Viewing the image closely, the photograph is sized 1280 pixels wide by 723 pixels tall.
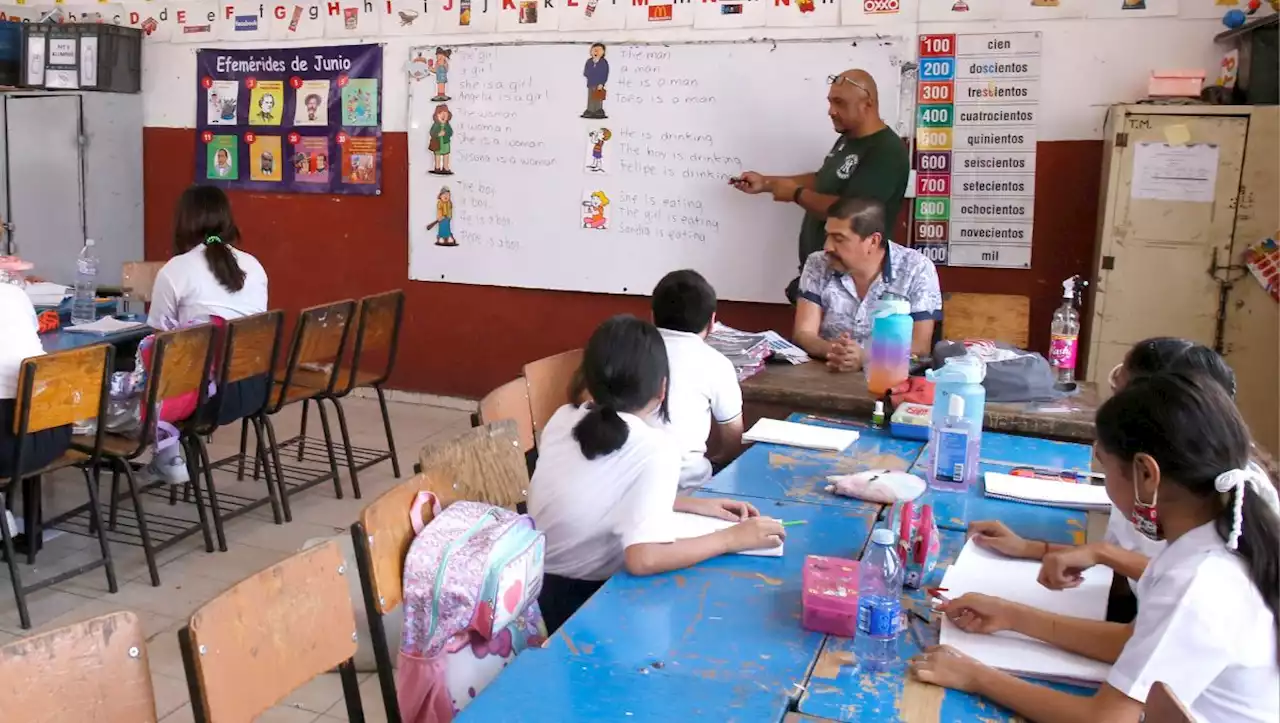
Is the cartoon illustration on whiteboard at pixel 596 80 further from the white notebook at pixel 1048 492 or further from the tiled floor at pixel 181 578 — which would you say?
the white notebook at pixel 1048 492

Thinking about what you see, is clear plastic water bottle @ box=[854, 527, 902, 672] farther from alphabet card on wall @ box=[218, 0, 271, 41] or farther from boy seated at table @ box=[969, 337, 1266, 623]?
alphabet card on wall @ box=[218, 0, 271, 41]

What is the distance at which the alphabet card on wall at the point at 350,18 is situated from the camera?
5625mm

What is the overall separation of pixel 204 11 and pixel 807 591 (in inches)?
225

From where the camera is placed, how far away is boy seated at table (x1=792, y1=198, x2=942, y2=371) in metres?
3.60

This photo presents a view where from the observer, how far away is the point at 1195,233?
3881 mm

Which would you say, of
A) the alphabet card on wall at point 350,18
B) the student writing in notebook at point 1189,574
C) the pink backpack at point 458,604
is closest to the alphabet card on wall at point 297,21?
the alphabet card on wall at point 350,18

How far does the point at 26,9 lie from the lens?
260 inches

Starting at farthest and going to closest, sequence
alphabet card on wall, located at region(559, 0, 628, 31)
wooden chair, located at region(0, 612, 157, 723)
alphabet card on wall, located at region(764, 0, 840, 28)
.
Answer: alphabet card on wall, located at region(559, 0, 628, 31)
alphabet card on wall, located at region(764, 0, 840, 28)
wooden chair, located at region(0, 612, 157, 723)

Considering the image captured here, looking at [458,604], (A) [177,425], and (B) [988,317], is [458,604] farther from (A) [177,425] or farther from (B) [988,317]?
(B) [988,317]

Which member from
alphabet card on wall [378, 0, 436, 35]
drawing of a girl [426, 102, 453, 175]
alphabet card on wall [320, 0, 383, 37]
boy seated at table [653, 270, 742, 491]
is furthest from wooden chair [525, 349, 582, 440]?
alphabet card on wall [320, 0, 383, 37]

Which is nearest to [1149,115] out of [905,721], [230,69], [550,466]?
[550,466]

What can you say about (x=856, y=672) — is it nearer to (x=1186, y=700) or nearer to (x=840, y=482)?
(x=1186, y=700)

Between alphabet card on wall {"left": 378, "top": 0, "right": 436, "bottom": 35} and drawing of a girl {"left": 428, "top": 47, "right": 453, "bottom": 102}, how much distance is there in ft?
0.49

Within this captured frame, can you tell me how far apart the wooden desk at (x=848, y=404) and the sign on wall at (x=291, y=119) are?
3324 millimetres
